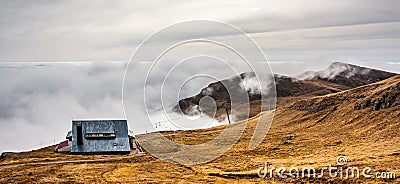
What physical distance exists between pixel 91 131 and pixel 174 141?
22.1 metres

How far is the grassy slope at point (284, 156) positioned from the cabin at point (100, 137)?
11.3 ft

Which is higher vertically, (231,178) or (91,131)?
(91,131)

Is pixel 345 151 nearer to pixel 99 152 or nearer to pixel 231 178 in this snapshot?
pixel 231 178

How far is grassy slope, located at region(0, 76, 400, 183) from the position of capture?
5575 cm

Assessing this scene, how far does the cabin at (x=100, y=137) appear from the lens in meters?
81.0

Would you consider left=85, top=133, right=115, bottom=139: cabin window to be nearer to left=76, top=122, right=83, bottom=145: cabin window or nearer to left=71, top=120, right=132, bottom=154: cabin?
left=71, top=120, right=132, bottom=154: cabin

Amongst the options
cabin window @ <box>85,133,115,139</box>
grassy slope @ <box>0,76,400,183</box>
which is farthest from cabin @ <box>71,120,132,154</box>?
grassy slope @ <box>0,76,400,183</box>

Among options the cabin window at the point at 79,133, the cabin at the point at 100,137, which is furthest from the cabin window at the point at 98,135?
the cabin window at the point at 79,133

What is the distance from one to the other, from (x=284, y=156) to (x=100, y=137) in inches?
1465

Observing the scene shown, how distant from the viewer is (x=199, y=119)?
179125 millimetres

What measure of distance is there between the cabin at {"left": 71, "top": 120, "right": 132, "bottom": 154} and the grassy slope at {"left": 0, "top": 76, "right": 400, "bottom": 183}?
3443mm

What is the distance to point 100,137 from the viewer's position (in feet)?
274

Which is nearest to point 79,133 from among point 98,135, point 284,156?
point 98,135

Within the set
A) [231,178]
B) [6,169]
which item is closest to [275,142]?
[231,178]
